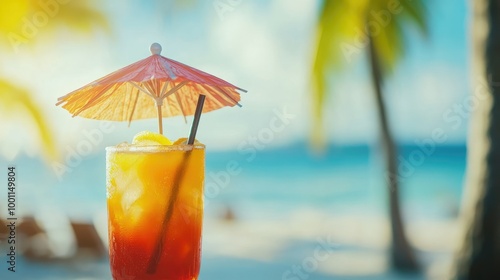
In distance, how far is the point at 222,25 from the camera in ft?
39.3

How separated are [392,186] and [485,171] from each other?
3.31 m

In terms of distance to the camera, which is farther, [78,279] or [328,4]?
[78,279]

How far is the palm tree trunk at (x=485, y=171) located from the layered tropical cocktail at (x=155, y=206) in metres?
2.68

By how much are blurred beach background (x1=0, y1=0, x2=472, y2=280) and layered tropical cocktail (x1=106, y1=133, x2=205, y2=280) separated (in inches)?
279

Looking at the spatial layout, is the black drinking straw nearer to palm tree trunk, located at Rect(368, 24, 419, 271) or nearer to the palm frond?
palm tree trunk, located at Rect(368, 24, 419, 271)

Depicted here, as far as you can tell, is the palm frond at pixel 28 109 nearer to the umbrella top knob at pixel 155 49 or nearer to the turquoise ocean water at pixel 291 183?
A: the turquoise ocean water at pixel 291 183

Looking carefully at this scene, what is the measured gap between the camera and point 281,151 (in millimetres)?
12617

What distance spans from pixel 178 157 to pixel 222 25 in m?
10.7

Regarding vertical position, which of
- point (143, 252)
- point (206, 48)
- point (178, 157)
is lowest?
point (143, 252)

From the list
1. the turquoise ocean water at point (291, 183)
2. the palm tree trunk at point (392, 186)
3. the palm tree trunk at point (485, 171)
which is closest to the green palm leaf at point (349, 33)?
the palm tree trunk at point (392, 186)

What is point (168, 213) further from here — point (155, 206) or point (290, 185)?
point (290, 185)

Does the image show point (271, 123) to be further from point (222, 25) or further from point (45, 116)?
point (45, 116)

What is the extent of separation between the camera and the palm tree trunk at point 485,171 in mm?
3746

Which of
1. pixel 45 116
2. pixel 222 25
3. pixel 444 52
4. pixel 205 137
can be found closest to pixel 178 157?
pixel 45 116
